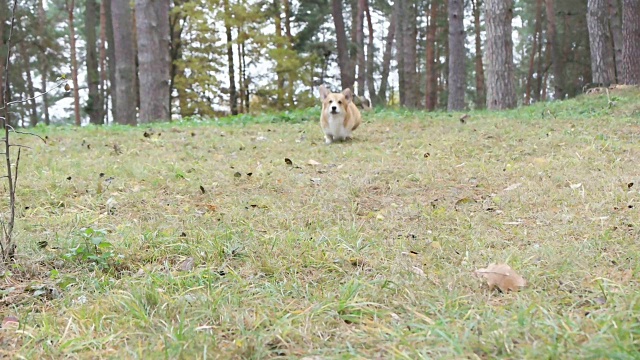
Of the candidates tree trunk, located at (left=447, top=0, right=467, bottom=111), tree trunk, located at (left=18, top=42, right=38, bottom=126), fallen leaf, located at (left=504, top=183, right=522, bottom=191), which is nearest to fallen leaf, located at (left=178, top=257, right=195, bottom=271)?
fallen leaf, located at (left=504, top=183, right=522, bottom=191)

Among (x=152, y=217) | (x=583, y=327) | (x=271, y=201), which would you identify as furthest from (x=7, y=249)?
(x=583, y=327)

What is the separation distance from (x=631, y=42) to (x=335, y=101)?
733 cm

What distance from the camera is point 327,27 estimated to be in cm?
2183

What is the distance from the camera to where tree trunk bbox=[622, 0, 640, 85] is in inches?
424

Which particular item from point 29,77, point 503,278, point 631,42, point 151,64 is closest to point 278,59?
point 151,64

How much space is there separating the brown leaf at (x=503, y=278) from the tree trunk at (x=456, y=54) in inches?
401

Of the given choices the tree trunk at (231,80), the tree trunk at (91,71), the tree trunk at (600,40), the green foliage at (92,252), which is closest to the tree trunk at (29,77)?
the tree trunk at (91,71)

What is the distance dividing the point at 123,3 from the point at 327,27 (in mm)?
11600

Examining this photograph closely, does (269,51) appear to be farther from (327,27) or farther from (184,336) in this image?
(184,336)

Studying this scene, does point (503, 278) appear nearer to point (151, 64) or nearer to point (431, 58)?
point (151, 64)

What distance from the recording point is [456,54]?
1175 cm

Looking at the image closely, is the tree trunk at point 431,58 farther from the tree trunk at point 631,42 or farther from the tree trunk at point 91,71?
the tree trunk at point 91,71

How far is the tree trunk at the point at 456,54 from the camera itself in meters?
11.6

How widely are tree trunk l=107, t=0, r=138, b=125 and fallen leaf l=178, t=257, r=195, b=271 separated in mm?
9456
